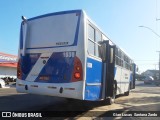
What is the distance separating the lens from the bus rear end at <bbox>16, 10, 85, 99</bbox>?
923cm

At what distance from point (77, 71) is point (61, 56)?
2.64 feet

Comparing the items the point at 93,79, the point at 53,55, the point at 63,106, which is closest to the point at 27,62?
the point at 53,55

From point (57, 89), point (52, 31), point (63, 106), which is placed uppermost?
point (52, 31)

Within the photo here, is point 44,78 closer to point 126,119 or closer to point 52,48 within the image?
point 52,48

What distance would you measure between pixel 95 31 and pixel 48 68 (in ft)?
8.09

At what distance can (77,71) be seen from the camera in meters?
9.21

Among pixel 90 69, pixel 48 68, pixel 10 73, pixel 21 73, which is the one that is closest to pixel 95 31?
pixel 90 69

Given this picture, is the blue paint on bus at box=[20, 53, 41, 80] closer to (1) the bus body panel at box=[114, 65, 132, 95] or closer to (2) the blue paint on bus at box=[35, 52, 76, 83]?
(2) the blue paint on bus at box=[35, 52, 76, 83]

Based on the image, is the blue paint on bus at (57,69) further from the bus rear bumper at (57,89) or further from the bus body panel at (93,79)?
the bus body panel at (93,79)

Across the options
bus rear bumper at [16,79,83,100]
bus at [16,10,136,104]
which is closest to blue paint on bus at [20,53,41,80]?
bus at [16,10,136,104]

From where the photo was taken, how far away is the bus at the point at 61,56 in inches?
364

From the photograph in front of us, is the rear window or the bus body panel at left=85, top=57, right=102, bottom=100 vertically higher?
the rear window

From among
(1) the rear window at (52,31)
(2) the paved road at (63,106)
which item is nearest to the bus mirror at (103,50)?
(1) the rear window at (52,31)

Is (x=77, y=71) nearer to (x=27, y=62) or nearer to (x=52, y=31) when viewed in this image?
(x=52, y=31)
